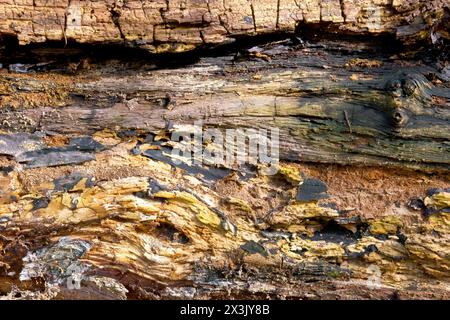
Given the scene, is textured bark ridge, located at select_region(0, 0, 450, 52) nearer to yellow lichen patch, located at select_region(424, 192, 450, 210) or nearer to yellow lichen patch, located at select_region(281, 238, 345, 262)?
yellow lichen patch, located at select_region(424, 192, 450, 210)

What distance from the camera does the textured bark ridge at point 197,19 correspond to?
4836mm

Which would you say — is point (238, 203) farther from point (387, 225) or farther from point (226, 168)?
point (387, 225)

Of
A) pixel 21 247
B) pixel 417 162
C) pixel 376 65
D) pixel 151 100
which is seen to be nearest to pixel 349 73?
pixel 376 65

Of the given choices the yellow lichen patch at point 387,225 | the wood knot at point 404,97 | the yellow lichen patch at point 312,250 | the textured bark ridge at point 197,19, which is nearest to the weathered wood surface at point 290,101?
the wood knot at point 404,97

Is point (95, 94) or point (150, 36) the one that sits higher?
point (150, 36)

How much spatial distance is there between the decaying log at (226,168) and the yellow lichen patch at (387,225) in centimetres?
1

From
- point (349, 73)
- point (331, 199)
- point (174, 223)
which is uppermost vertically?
point (349, 73)

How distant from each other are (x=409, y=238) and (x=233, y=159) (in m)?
1.85

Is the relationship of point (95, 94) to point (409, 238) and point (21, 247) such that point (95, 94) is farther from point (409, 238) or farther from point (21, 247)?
point (409, 238)

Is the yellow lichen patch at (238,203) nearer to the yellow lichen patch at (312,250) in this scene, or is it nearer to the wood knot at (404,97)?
the yellow lichen patch at (312,250)

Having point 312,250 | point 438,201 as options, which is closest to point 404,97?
point 438,201

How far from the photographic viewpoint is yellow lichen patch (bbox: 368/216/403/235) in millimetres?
4797

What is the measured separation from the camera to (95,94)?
511cm

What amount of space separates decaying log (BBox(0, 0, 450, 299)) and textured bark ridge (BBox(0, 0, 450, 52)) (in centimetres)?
1
